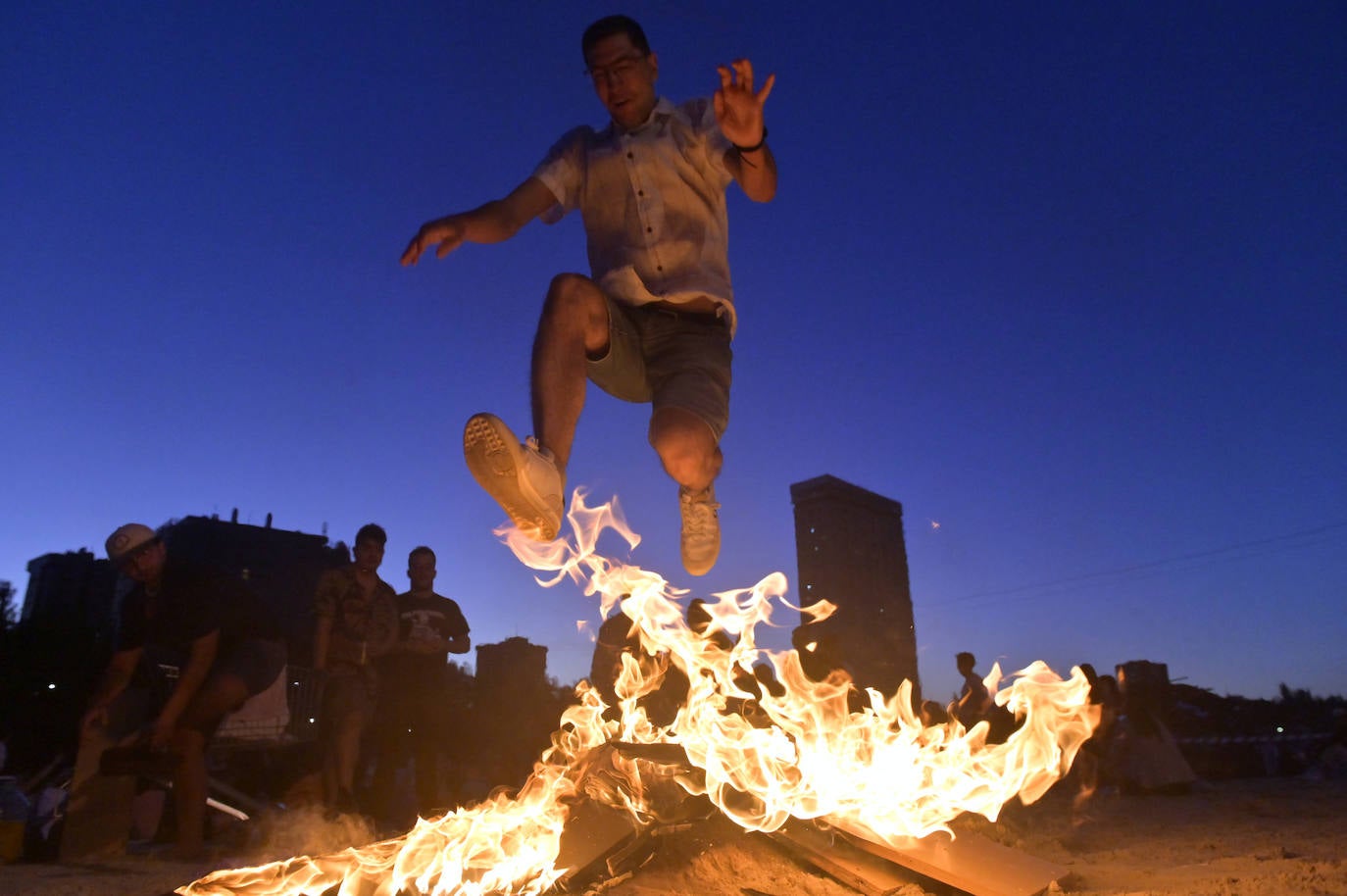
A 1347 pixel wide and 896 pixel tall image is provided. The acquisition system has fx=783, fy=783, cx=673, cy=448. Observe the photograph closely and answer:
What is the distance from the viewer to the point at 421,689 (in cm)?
559

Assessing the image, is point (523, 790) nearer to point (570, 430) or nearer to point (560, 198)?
point (570, 430)

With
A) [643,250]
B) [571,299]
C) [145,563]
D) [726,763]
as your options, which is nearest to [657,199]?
[643,250]

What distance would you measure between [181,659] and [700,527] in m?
3.61

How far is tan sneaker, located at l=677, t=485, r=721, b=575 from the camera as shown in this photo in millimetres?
3679

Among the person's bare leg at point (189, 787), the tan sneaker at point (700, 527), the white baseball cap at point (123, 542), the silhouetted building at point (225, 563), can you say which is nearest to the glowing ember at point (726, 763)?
the tan sneaker at point (700, 527)

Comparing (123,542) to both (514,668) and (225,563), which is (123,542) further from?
(225,563)

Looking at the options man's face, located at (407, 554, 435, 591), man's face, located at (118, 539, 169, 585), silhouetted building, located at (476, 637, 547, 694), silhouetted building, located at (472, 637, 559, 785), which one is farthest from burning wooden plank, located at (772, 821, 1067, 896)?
silhouetted building, located at (476, 637, 547, 694)

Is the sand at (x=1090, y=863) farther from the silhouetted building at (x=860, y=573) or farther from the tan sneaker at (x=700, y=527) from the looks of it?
the silhouetted building at (x=860, y=573)

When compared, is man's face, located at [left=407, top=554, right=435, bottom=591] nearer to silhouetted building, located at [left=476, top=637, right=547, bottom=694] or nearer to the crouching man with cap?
the crouching man with cap

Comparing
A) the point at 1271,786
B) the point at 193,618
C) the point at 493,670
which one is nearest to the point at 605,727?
the point at 193,618

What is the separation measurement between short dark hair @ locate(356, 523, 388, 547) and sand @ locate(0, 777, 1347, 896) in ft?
7.32

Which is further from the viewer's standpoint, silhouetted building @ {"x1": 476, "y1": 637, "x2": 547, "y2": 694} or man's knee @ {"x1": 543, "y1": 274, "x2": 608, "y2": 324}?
silhouetted building @ {"x1": 476, "y1": 637, "x2": 547, "y2": 694}

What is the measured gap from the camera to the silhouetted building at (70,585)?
24.0 metres

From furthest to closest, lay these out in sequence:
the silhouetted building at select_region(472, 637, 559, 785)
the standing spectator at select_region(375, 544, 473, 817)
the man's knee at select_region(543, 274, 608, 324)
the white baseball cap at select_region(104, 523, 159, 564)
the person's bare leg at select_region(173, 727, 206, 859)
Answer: the silhouetted building at select_region(472, 637, 559, 785), the standing spectator at select_region(375, 544, 473, 817), the white baseball cap at select_region(104, 523, 159, 564), the person's bare leg at select_region(173, 727, 206, 859), the man's knee at select_region(543, 274, 608, 324)
